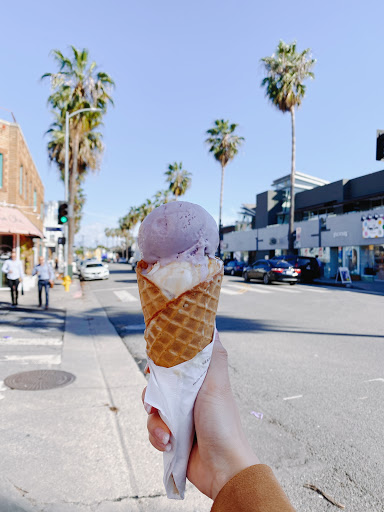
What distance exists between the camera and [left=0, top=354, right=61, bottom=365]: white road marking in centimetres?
592

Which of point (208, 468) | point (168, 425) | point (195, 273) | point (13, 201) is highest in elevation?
point (13, 201)

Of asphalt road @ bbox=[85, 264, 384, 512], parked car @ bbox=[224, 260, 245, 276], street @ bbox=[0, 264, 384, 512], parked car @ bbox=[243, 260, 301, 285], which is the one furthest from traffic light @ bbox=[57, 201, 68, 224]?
parked car @ bbox=[224, 260, 245, 276]

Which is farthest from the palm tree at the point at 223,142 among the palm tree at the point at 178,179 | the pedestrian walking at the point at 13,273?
the pedestrian walking at the point at 13,273

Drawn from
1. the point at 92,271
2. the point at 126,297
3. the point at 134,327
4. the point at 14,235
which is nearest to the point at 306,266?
the point at 126,297

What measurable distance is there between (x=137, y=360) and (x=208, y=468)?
4.94 metres

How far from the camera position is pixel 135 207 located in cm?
9244

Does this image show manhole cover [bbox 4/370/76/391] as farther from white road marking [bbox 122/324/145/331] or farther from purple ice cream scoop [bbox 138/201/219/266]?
purple ice cream scoop [bbox 138/201/219/266]

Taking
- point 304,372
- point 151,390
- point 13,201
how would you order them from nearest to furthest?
point 151,390
point 304,372
point 13,201

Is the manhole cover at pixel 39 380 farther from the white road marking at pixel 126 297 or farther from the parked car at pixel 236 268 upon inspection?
the parked car at pixel 236 268

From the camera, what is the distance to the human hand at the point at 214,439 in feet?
4.65

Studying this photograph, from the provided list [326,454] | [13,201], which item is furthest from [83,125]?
[326,454]

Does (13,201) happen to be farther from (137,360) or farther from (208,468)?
(208,468)

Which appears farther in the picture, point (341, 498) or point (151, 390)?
point (341, 498)

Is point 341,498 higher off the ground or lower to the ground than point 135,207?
lower
